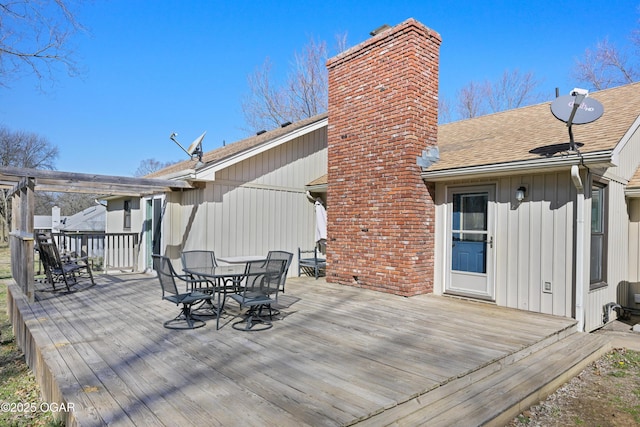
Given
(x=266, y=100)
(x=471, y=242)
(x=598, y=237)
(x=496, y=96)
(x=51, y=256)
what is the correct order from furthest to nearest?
(x=266, y=100)
(x=496, y=96)
(x=51, y=256)
(x=471, y=242)
(x=598, y=237)

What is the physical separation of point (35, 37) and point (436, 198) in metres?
8.37

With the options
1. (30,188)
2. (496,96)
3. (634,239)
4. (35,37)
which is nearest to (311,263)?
(30,188)

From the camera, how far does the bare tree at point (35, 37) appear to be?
690cm

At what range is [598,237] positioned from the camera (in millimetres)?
5930

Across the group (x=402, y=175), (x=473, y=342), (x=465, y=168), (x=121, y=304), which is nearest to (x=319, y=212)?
(x=402, y=175)

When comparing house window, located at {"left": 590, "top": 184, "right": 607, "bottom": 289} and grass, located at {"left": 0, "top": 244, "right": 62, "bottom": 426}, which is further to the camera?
house window, located at {"left": 590, "top": 184, "right": 607, "bottom": 289}

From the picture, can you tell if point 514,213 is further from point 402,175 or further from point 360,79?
point 360,79

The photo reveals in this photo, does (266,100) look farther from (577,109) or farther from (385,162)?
(577,109)

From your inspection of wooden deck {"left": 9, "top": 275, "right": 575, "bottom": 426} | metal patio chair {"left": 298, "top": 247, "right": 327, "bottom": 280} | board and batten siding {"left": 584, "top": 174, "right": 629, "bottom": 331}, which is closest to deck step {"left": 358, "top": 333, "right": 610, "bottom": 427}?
wooden deck {"left": 9, "top": 275, "right": 575, "bottom": 426}

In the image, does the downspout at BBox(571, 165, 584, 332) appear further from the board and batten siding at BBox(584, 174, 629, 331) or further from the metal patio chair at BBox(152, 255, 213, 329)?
the metal patio chair at BBox(152, 255, 213, 329)

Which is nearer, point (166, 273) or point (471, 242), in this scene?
point (166, 273)

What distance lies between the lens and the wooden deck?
2639 mm

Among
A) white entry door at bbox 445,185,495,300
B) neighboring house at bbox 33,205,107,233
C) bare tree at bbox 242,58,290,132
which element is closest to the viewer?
white entry door at bbox 445,185,495,300

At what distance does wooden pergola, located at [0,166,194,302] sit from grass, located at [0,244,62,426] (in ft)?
3.77
